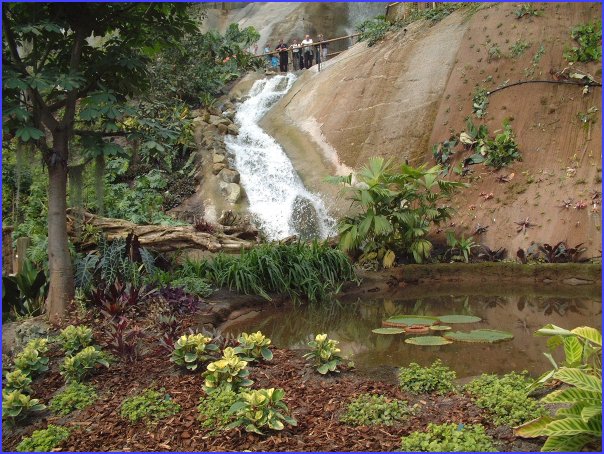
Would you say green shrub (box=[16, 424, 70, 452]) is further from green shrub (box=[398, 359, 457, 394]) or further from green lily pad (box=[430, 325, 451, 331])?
green lily pad (box=[430, 325, 451, 331])

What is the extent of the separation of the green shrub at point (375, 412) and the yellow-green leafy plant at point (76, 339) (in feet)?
8.29

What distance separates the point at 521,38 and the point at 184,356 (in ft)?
37.0

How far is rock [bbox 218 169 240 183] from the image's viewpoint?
12.9 meters

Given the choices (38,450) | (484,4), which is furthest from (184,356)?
A: (484,4)

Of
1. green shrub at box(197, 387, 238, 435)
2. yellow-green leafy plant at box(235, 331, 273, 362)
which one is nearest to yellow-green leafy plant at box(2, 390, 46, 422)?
green shrub at box(197, 387, 238, 435)

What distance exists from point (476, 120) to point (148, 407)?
10.0 meters

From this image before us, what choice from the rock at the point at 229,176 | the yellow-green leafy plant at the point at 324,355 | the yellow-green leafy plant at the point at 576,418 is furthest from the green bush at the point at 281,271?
the rock at the point at 229,176

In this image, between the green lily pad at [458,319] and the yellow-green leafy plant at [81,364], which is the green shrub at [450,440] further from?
the green lily pad at [458,319]

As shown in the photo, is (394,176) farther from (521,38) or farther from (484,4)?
(484,4)

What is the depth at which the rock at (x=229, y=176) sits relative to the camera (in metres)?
12.9

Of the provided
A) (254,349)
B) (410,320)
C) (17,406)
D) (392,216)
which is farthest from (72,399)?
(392,216)

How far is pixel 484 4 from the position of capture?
14.1 metres

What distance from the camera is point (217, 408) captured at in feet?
12.3

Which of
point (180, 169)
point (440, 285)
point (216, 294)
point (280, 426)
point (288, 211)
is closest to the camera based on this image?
point (280, 426)
